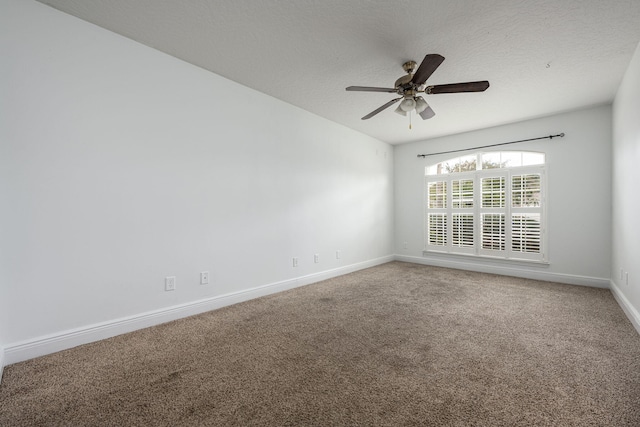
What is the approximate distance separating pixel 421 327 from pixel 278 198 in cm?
231

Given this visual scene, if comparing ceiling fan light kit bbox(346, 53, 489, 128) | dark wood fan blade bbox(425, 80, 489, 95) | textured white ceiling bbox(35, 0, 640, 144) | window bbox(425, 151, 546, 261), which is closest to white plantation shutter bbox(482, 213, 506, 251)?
window bbox(425, 151, 546, 261)

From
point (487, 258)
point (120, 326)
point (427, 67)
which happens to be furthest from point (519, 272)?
point (120, 326)

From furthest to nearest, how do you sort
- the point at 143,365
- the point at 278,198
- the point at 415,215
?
the point at 415,215 → the point at 278,198 → the point at 143,365

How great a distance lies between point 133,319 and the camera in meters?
2.46

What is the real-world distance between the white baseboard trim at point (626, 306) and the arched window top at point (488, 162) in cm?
202

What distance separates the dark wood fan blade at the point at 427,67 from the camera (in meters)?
2.06

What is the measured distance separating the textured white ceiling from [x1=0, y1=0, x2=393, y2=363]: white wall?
1.03 feet

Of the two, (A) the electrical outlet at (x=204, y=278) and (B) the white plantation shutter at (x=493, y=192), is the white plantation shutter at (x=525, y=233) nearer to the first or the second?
(B) the white plantation shutter at (x=493, y=192)

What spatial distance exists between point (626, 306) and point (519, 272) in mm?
1680

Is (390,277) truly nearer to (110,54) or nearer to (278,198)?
(278,198)

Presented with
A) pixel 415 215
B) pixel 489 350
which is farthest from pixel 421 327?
pixel 415 215

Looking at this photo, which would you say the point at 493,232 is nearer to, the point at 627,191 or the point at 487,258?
the point at 487,258

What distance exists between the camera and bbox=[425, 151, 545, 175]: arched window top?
453cm

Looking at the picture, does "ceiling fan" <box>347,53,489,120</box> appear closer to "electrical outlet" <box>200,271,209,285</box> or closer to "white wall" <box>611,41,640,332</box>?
"white wall" <box>611,41,640,332</box>
